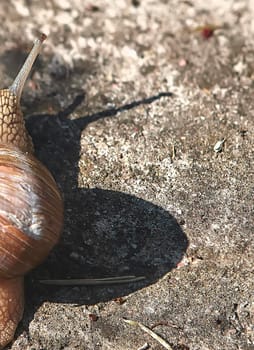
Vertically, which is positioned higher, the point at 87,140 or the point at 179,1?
the point at 179,1

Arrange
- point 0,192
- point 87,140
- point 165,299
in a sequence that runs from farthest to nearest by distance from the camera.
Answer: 1. point 87,140
2. point 165,299
3. point 0,192

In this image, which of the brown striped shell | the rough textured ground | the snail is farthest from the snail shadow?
the brown striped shell

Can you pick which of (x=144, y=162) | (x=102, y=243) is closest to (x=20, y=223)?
(x=102, y=243)

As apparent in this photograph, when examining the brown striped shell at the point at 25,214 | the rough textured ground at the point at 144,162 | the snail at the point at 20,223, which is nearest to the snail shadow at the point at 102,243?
the rough textured ground at the point at 144,162

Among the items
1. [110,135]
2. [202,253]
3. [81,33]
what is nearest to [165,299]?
[202,253]

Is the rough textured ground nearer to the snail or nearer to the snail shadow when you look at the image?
the snail shadow

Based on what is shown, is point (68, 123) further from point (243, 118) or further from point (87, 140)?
point (243, 118)

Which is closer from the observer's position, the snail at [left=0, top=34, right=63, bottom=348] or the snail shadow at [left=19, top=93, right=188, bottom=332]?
the snail at [left=0, top=34, right=63, bottom=348]

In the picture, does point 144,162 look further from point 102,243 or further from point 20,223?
point 20,223
